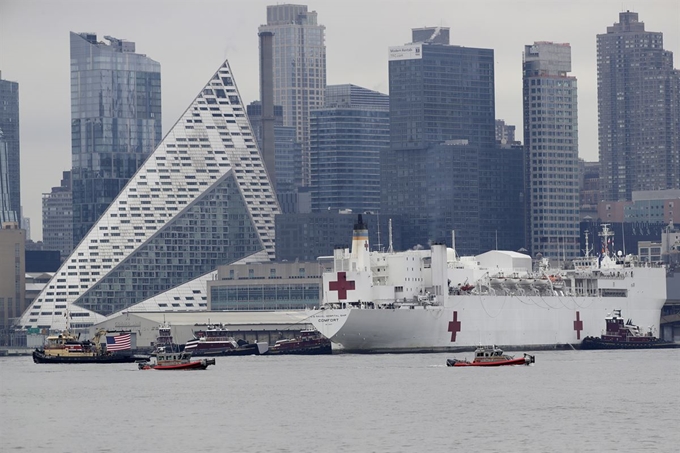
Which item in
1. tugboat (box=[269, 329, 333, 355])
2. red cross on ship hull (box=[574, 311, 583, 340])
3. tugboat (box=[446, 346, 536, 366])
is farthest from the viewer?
red cross on ship hull (box=[574, 311, 583, 340])

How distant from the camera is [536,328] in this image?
119125mm

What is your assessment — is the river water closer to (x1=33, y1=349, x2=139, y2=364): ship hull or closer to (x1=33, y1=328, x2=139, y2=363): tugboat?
(x1=33, y1=349, x2=139, y2=364): ship hull

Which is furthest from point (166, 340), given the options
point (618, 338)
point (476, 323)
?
point (618, 338)

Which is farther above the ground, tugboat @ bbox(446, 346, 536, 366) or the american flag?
the american flag

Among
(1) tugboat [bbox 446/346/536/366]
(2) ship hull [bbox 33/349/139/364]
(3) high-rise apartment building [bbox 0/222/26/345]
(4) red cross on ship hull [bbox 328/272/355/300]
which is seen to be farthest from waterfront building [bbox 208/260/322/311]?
(1) tugboat [bbox 446/346/536/366]

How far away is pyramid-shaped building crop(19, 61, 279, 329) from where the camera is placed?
190 m

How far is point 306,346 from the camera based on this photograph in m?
123

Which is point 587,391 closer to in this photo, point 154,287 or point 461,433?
point 461,433

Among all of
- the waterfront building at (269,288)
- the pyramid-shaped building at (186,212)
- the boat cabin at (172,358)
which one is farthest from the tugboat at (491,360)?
the pyramid-shaped building at (186,212)

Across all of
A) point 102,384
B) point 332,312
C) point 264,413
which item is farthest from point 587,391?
point 332,312

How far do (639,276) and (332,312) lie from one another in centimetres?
2601

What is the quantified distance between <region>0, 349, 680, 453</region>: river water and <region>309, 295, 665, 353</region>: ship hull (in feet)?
34.5

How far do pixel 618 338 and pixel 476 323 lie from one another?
1115cm

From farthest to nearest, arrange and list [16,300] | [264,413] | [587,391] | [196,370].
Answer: [16,300]
[196,370]
[587,391]
[264,413]
